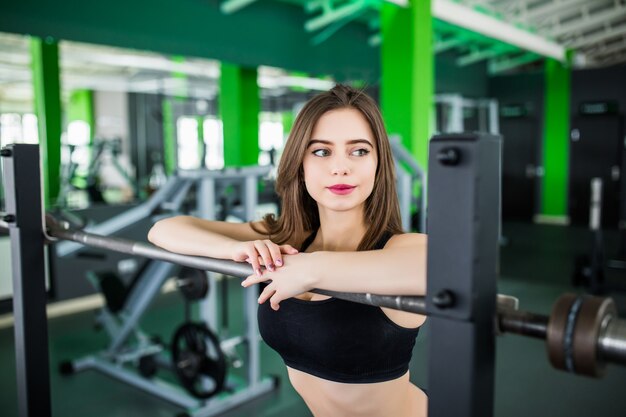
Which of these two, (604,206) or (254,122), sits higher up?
(254,122)

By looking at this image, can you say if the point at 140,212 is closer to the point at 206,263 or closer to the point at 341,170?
the point at 341,170

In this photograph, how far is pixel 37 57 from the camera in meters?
5.43

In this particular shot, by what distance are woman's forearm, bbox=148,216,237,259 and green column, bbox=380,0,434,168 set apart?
4242mm

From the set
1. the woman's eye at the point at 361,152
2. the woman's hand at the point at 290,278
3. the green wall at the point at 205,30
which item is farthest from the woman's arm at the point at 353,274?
the green wall at the point at 205,30

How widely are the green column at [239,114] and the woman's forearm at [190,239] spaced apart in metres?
4.79

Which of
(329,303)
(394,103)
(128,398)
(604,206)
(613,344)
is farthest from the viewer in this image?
(604,206)

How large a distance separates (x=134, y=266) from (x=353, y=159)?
4169 millimetres

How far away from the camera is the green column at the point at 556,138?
9.51 meters

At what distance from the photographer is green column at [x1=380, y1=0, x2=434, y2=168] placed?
17.0ft

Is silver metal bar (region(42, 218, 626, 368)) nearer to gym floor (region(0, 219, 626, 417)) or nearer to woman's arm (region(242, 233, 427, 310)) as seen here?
woman's arm (region(242, 233, 427, 310))

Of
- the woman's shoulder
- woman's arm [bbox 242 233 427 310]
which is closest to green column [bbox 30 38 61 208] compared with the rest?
the woman's shoulder

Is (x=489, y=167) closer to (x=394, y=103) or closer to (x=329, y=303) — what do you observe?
(x=329, y=303)

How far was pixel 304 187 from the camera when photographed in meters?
1.15

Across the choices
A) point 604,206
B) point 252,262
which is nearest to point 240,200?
point 252,262
